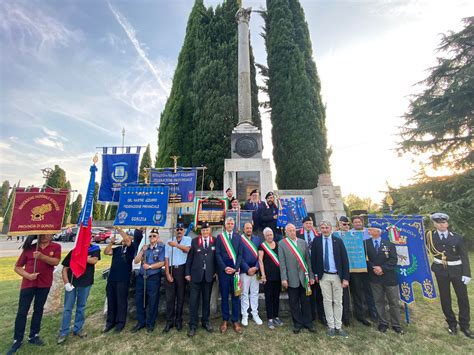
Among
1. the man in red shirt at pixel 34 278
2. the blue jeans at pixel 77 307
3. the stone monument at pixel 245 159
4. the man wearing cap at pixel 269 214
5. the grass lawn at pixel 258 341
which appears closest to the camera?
the grass lawn at pixel 258 341

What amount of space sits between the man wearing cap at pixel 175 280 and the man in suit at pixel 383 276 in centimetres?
383

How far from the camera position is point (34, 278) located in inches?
152

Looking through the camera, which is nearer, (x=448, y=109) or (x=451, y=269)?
(x=451, y=269)

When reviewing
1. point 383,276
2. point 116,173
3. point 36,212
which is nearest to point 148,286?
point 36,212

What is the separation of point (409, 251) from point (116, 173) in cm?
762

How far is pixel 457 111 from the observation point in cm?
1312

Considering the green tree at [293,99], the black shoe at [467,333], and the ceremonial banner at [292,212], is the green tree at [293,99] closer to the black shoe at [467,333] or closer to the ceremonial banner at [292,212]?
the ceremonial banner at [292,212]

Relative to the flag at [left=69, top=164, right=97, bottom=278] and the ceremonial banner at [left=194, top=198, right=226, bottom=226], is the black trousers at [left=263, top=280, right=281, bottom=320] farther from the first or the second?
the flag at [left=69, top=164, right=97, bottom=278]

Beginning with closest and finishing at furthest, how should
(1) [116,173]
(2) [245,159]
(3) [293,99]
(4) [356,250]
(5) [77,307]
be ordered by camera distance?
(5) [77,307] < (4) [356,250] < (1) [116,173] < (2) [245,159] < (3) [293,99]

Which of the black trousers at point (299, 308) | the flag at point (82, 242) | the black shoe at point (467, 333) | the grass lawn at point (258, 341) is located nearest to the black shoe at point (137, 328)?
the grass lawn at point (258, 341)

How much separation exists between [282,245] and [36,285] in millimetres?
4559

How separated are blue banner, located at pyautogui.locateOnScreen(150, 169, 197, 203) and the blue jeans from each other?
3.05 m

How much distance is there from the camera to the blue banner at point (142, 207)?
16.0ft

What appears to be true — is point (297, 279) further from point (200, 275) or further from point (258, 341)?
point (200, 275)
